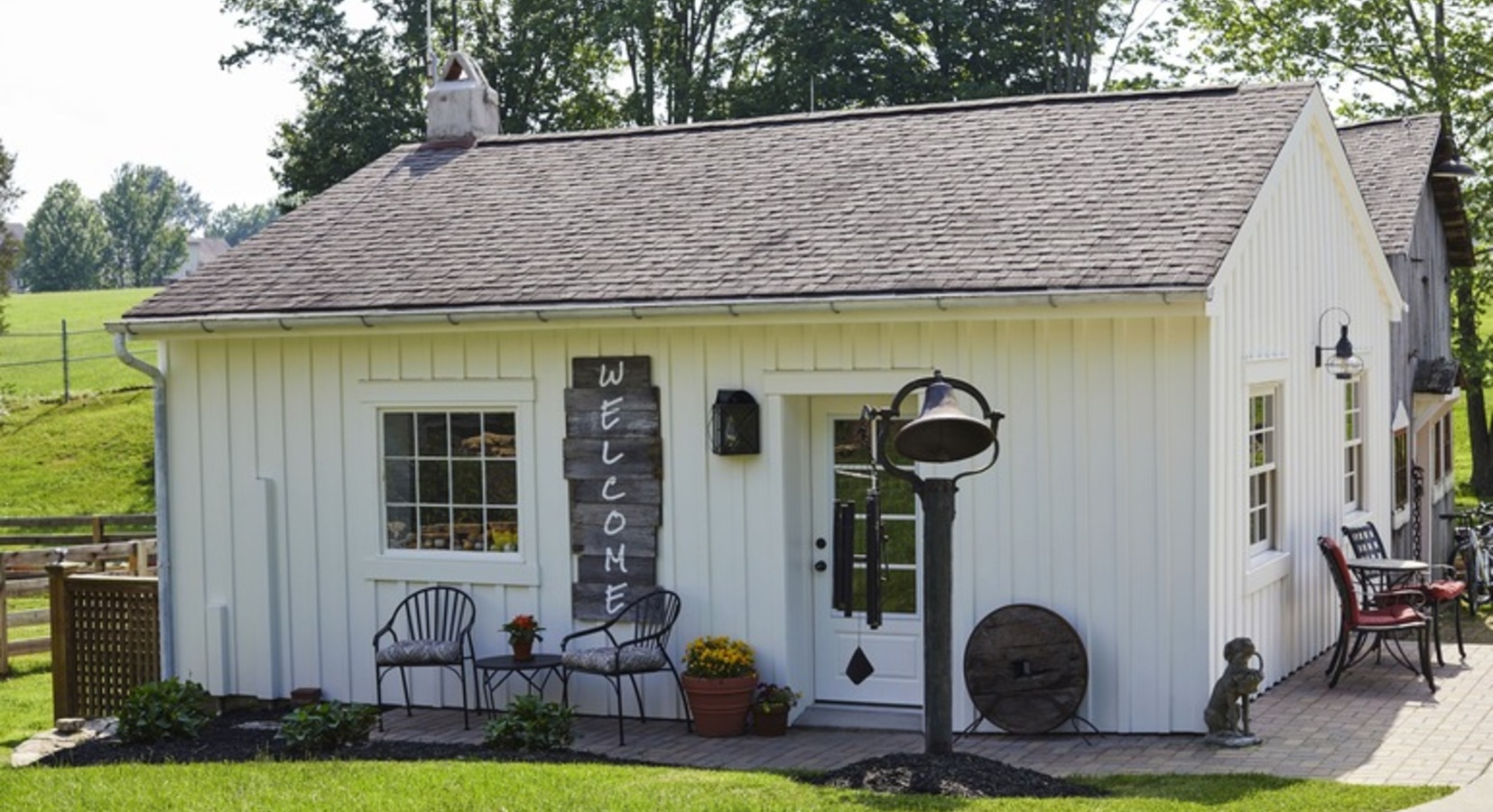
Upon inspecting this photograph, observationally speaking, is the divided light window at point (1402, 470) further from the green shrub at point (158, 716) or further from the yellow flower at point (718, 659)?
the green shrub at point (158, 716)

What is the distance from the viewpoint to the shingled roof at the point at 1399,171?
18.8 m

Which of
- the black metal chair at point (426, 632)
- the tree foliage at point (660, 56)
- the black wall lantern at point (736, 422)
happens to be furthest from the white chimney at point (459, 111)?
the tree foliage at point (660, 56)

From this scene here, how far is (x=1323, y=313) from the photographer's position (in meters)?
14.2

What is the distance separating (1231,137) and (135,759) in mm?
8306

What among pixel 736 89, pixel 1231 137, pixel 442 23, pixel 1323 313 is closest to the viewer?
pixel 1231 137

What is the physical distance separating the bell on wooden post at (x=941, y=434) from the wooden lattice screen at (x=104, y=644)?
7233 mm

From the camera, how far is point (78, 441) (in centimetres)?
3438

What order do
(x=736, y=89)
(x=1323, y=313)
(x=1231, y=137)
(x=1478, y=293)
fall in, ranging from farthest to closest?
(x=736, y=89), (x=1478, y=293), (x=1323, y=313), (x=1231, y=137)

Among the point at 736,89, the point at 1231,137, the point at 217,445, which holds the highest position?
the point at 736,89

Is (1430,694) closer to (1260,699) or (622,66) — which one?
(1260,699)

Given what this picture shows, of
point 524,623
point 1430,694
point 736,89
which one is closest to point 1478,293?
point 736,89

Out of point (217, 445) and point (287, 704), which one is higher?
point (217, 445)

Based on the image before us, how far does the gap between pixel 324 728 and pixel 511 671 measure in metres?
1.60

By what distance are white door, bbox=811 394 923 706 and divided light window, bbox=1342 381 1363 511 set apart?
17.6ft
